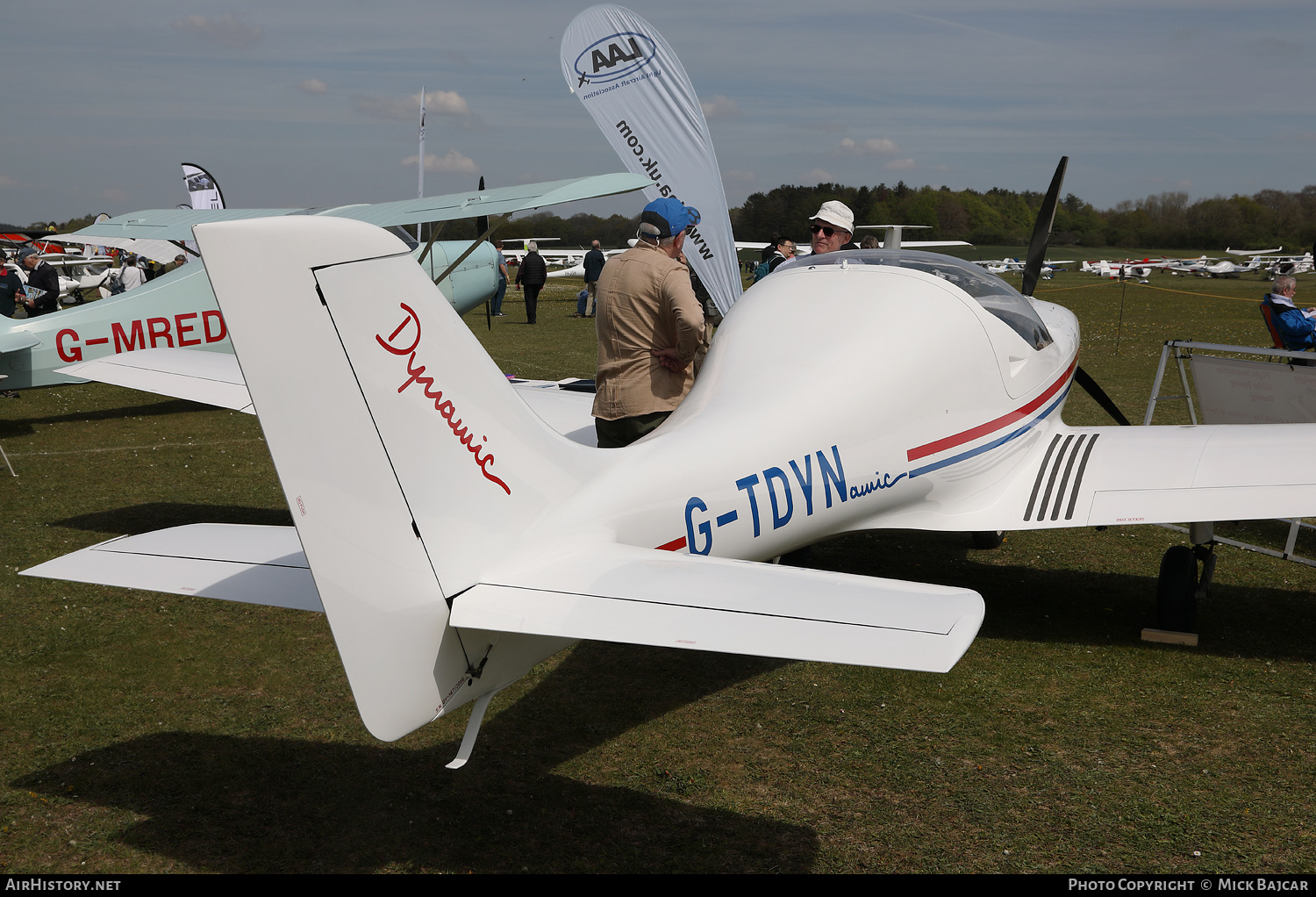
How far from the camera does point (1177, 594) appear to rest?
16.9 ft

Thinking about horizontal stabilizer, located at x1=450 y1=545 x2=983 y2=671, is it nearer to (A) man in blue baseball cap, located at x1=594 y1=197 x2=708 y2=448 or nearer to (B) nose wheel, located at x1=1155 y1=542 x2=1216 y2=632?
(A) man in blue baseball cap, located at x1=594 y1=197 x2=708 y2=448

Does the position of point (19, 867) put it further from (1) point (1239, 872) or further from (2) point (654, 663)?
(1) point (1239, 872)

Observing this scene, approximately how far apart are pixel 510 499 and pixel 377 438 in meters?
0.53

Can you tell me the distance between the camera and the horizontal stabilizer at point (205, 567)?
9.59 feet

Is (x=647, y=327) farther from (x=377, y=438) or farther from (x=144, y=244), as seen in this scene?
(x=144, y=244)

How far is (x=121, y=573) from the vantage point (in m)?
3.01

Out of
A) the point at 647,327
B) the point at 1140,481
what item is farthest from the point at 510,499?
the point at 1140,481

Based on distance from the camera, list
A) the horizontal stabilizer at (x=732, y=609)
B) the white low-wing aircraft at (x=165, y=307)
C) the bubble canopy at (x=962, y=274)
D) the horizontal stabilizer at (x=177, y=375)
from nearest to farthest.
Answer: the horizontal stabilizer at (x=732, y=609), the bubble canopy at (x=962, y=274), the horizontal stabilizer at (x=177, y=375), the white low-wing aircraft at (x=165, y=307)

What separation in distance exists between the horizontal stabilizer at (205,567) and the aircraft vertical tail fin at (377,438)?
15.1 inches

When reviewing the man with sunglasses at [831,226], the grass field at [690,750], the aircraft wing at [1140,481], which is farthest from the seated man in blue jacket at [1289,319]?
the man with sunglasses at [831,226]

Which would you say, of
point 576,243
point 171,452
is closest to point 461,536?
point 171,452

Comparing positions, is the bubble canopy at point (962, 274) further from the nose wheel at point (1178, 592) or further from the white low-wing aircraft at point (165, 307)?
the white low-wing aircraft at point (165, 307)

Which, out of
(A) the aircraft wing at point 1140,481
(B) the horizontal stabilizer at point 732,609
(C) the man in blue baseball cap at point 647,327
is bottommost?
(A) the aircraft wing at point 1140,481

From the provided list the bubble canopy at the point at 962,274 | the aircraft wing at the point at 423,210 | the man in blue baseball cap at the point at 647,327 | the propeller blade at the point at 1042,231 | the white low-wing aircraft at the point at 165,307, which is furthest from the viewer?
the white low-wing aircraft at the point at 165,307
